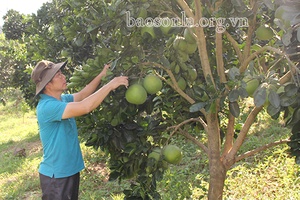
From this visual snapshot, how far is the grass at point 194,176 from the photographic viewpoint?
135 inches

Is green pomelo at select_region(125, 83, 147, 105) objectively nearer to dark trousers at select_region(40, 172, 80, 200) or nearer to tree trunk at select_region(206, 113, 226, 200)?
tree trunk at select_region(206, 113, 226, 200)

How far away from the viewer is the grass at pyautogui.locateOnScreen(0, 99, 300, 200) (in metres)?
3.42

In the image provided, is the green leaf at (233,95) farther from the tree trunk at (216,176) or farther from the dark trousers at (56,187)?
the dark trousers at (56,187)

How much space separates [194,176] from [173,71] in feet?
8.05

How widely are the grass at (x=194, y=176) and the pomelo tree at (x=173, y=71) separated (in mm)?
656

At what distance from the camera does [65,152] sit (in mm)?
2377

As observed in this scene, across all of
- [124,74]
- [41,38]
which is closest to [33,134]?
[41,38]

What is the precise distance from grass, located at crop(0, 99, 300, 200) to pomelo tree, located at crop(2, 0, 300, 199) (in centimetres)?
66

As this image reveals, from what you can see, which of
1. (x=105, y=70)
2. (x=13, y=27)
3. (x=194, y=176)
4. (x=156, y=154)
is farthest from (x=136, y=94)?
(x=13, y=27)

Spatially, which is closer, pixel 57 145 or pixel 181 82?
pixel 181 82

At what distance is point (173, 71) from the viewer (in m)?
1.92

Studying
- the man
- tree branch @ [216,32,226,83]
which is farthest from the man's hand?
tree branch @ [216,32,226,83]

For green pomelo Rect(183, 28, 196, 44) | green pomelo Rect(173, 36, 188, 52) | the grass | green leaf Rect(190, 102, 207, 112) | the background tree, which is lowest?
the grass

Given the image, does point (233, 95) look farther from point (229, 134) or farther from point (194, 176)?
point (194, 176)
